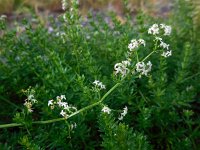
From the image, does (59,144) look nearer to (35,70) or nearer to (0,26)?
(35,70)

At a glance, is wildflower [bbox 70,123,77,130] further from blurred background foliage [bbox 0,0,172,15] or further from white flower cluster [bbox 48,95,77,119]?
blurred background foliage [bbox 0,0,172,15]

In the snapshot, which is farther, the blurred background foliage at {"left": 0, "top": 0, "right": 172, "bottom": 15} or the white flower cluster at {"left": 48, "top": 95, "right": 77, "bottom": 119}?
the blurred background foliage at {"left": 0, "top": 0, "right": 172, "bottom": 15}

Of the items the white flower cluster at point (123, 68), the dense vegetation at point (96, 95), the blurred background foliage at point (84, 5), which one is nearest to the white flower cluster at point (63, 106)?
the dense vegetation at point (96, 95)

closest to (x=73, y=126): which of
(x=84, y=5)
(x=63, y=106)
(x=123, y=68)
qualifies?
(x=63, y=106)

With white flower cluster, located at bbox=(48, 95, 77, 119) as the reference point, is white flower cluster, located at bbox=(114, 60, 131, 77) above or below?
above

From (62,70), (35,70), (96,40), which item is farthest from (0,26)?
(96,40)

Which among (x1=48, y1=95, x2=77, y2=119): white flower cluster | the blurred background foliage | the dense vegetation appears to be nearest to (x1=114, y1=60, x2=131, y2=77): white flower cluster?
the dense vegetation

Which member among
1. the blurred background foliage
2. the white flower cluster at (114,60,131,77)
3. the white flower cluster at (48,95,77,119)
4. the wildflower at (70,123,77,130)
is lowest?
the wildflower at (70,123,77,130)

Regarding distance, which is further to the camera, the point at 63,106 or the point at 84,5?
the point at 84,5

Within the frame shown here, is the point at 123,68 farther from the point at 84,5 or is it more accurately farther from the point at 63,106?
the point at 84,5
